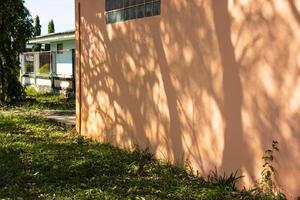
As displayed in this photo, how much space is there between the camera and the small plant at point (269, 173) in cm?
567

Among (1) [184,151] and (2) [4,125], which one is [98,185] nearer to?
(1) [184,151]

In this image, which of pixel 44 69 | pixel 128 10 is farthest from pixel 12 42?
pixel 128 10

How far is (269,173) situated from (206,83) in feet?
5.47

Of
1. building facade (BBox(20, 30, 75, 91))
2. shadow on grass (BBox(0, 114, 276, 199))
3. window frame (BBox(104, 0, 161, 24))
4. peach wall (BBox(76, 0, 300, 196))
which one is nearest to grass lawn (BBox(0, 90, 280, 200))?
shadow on grass (BBox(0, 114, 276, 199))

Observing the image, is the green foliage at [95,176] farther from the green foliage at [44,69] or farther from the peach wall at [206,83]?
the green foliage at [44,69]

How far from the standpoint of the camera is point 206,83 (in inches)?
271

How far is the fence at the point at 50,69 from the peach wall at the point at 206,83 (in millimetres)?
11733

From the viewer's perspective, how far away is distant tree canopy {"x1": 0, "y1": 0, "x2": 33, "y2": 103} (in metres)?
17.8

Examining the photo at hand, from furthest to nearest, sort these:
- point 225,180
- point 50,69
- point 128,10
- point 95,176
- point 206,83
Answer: point 50,69 < point 128,10 < point 95,176 < point 206,83 < point 225,180

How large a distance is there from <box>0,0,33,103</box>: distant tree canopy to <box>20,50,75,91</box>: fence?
3045 mm

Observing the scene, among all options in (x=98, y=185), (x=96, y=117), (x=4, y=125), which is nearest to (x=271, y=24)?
(x=98, y=185)

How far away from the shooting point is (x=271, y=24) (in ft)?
18.4

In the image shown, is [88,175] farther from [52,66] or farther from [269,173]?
[52,66]

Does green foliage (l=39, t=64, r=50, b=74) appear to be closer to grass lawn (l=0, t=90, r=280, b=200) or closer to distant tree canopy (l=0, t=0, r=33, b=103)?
distant tree canopy (l=0, t=0, r=33, b=103)
